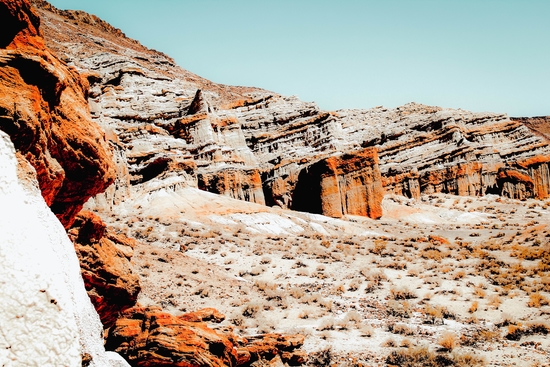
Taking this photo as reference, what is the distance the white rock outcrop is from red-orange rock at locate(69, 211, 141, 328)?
2.78 metres

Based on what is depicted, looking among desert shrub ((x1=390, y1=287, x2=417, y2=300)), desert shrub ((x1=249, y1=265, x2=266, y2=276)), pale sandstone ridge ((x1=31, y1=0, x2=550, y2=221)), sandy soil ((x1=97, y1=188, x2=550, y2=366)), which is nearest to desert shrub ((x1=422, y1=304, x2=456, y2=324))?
sandy soil ((x1=97, y1=188, x2=550, y2=366))

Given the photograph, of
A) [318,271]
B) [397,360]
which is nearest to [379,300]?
[318,271]

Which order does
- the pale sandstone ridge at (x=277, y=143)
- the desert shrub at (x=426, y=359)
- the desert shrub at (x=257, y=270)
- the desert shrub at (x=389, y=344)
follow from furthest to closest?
the pale sandstone ridge at (x=277, y=143) < the desert shrub at (x=257, y=270) < the desert shrub at (x=389, y=344) < the desert shrub at (x=426, y=359)

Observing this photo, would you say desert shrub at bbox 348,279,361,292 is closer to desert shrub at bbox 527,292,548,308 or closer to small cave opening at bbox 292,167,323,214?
desert shrub at bbox 527,292,548,308

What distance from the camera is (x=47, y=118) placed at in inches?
187

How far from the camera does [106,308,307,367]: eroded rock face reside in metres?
6.23

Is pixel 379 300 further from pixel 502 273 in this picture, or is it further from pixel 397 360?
pixel 502 273

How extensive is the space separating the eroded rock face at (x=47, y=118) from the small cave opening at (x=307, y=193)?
32493mm

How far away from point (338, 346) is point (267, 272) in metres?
7.38

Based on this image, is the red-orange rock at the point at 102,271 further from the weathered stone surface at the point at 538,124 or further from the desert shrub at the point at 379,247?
the weathered stone surface at the point at 538,124

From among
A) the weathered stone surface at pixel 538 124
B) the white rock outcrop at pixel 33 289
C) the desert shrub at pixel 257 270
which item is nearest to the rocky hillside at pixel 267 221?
the white rock outcrop at pixel 33 289

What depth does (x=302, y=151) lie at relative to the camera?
4403cm

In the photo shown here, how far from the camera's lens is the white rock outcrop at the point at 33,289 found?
8.96ft

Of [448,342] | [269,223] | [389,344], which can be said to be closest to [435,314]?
[448,342]
